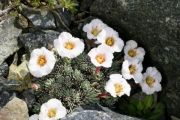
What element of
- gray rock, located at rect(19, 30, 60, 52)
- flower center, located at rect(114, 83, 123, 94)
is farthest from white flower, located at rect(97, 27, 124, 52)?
gray rock, located at rect(19, 30, 60, 52)

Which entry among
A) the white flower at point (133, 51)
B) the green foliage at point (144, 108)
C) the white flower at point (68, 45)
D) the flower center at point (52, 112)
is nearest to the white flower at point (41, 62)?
the white flower at point (68, 45)

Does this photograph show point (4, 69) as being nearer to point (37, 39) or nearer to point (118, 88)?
point (37, 39)

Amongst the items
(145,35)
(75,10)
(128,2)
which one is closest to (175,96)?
(145,35)

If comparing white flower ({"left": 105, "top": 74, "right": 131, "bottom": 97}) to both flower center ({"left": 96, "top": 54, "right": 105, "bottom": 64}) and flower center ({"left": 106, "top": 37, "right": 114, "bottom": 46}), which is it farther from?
flower center ({"left": 106, "top": 37, "right": 114, "bottom": 46})

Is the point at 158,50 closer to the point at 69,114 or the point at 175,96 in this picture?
the point at 175,96

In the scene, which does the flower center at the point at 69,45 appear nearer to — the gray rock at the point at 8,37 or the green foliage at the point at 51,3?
the green foliage at the point at 51,3

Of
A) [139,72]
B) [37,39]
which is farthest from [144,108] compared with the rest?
[37,39]

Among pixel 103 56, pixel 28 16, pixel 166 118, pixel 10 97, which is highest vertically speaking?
pixel 28 16
